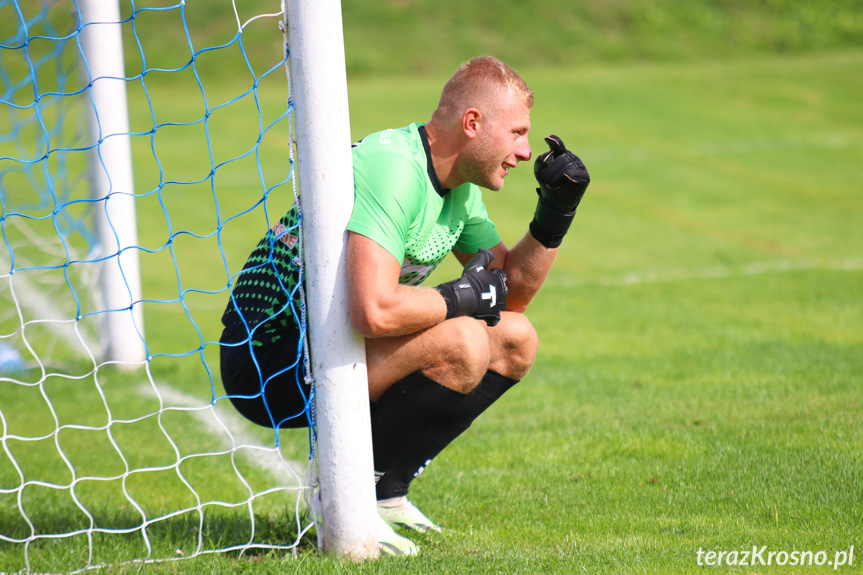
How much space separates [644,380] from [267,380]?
9.49 ft

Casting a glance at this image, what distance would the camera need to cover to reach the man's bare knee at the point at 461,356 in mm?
3113

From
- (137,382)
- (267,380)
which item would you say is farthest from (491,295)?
(137,382)

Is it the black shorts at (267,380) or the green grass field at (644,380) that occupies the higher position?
the black shorts at (267,380)

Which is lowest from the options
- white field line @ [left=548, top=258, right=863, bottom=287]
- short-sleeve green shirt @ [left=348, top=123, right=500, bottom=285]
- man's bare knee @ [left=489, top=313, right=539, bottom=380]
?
white field line @ [left=548, top=258, right=863, bottom=287]

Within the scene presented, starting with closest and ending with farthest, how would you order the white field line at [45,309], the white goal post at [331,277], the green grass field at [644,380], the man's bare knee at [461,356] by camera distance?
the white goal post at [331,277], the man's bare knee at [461,356], the green grass field at [644,380], the white field line at [45,309]

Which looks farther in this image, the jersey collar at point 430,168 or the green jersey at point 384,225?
the jersey collar at point 430,168

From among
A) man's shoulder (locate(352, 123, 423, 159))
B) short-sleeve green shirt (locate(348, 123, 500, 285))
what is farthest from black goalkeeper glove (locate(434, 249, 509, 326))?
man's shoulder (locate(352, 123, 423, 159))

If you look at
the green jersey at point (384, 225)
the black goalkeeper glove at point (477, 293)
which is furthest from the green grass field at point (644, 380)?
the black goalkeeper glove at point (477, 293)

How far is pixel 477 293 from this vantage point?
10.5 feet

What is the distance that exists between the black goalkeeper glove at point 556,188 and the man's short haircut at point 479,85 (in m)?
0.27

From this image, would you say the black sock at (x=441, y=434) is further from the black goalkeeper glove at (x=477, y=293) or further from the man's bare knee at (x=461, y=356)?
the black goalkeeper glove at (x=477, y=293)

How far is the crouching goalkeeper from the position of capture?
3.02 m

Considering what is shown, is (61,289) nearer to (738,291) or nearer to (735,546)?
(738,291)

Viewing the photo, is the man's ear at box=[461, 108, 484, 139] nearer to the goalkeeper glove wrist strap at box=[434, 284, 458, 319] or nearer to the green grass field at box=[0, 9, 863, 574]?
the goalkeeper glove wrist strap at box=[434, 284, 458, 319]
